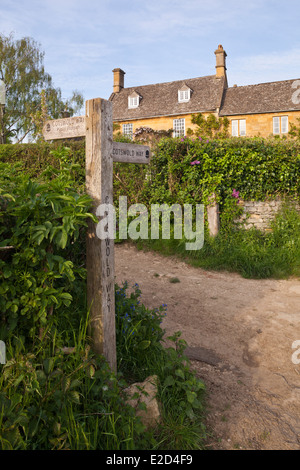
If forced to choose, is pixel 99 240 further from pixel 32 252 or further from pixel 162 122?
pixel 162 122

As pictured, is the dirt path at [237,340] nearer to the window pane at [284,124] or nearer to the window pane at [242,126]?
the window pane at [242,126]

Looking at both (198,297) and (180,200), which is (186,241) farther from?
(198,297)

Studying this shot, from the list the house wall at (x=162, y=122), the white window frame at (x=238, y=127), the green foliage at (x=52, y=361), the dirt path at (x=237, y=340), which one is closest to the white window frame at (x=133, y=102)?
the house wall at (x=162, y=122)

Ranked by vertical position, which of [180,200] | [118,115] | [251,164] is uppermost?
[118,115]

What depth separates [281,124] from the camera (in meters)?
25.9

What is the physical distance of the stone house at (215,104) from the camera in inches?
1024

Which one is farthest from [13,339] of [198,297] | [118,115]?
[118,115]

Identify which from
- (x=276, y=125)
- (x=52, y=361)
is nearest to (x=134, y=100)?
(x=276, y=125)

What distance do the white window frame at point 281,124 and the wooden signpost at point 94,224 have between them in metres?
25.8

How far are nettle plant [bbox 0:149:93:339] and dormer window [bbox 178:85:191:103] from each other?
28.2 meters

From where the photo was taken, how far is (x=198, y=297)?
227 inches

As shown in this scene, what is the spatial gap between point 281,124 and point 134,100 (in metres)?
12.2

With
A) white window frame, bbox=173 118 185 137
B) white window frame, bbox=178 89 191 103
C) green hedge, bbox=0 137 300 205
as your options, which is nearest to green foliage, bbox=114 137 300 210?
green hedge, bbox=0 137 300 205

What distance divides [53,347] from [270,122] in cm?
2699
